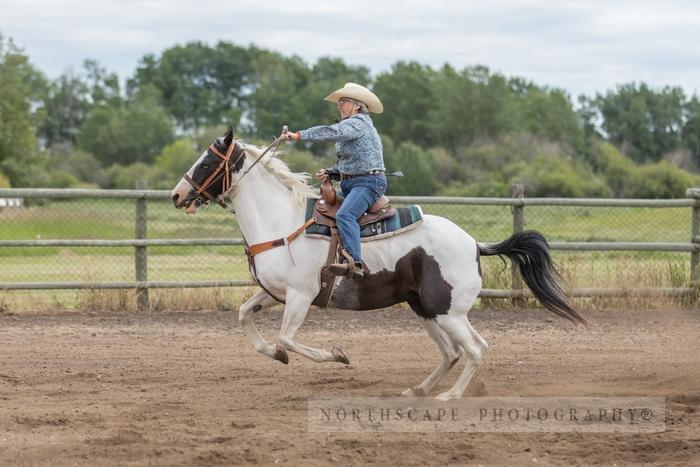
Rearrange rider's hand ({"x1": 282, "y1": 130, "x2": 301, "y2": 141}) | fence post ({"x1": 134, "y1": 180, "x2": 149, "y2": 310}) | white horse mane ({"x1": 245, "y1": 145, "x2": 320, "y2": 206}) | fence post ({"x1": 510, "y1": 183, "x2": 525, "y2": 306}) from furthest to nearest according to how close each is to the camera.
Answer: fence post ({"x1": 510, "y1": 183, "x2": 525, "y2": 306}) → fence post ({"x1": 134, "y1": 180, "x2": 149, "y2": 310}) → white horse mane ({"x1": 245, "y1": 145, "x2": 320, "y2": 206}) → rider's hand ({"x1": 282, "y1": 130, "x2": 301, "y2": 141})

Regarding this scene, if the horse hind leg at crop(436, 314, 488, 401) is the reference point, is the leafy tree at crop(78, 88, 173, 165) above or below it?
above

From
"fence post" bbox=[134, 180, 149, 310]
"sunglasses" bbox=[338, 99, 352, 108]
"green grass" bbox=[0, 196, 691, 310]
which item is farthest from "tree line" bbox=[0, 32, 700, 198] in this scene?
"sunglasses" bbox=[338, 99, 352, 108]

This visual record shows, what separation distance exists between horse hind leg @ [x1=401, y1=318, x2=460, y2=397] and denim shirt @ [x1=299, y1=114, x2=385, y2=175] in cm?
142

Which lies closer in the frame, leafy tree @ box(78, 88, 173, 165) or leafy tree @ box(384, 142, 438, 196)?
leafy tree @ box(384, 142, 438, 196)

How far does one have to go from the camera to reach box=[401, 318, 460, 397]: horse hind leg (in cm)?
824

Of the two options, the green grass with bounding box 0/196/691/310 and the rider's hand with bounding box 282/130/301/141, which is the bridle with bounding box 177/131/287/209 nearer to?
the rider's hand with bounding box 282/130/301/141

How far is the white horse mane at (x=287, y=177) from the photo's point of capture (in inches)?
329

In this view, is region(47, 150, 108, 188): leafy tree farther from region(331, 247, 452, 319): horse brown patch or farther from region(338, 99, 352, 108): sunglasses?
region(331, 247, 452, 319): horse brown patch

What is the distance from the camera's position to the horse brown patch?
26.4ft

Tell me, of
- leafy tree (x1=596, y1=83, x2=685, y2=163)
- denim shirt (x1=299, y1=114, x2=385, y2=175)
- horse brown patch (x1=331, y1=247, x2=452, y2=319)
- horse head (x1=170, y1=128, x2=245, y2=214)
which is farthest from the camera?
leafy tree (x1=596, y1=83, x2=685, y2=163)

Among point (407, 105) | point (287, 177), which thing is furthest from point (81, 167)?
point (287, 177)

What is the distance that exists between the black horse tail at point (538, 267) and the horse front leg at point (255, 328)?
6.47 ft

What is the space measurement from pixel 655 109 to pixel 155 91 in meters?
50.4

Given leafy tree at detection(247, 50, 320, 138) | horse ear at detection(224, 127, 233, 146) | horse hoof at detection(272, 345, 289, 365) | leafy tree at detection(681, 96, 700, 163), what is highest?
leafy tree at detection(247, 50, 320, 138)
